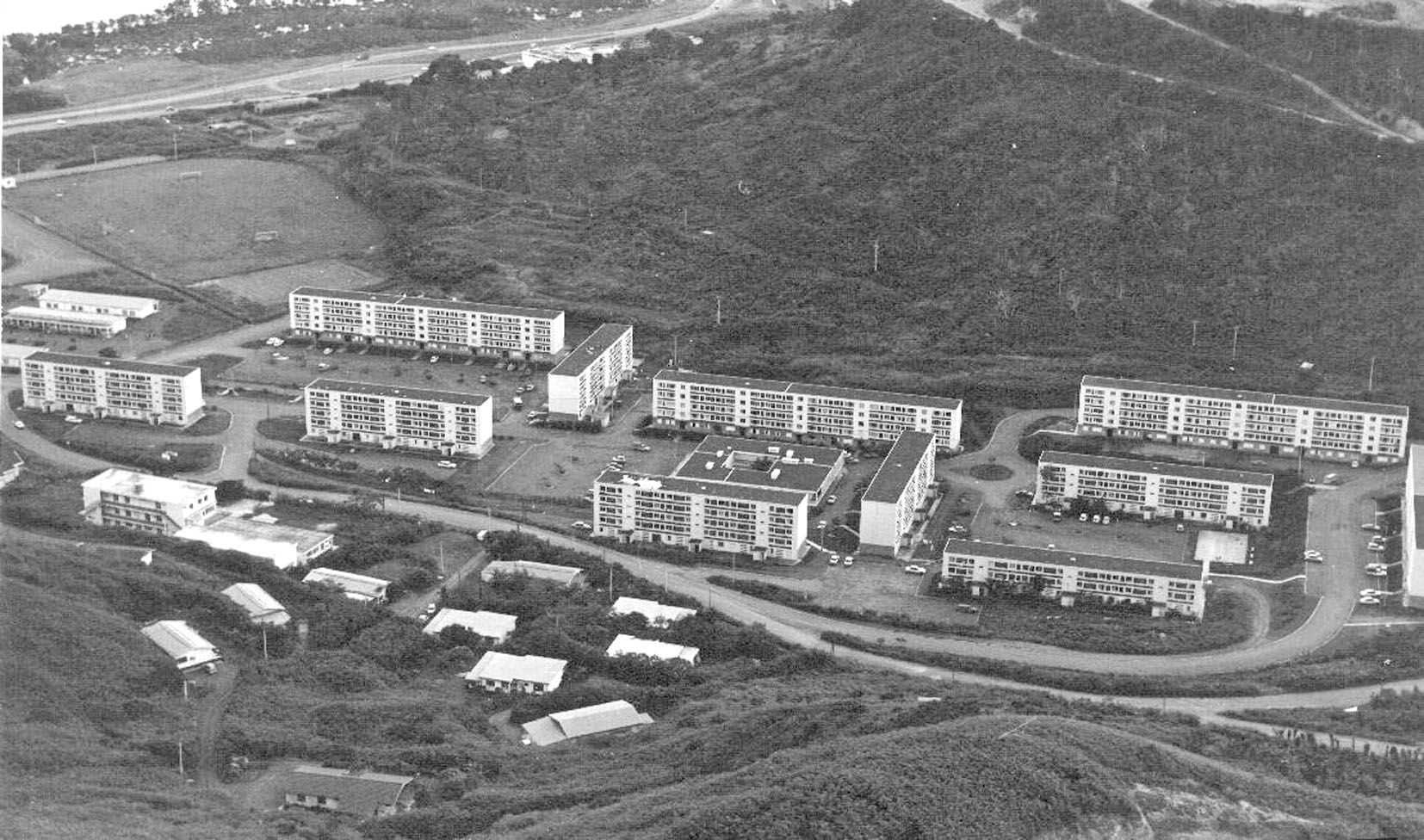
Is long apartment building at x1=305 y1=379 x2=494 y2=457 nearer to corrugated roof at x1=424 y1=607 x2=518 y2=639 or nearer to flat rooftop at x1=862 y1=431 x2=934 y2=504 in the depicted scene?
corrugated roof at x1=424 y1=607 x2=518 y2=639

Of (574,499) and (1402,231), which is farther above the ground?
(1402,231)

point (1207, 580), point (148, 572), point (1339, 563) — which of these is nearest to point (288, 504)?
point (148, 572)

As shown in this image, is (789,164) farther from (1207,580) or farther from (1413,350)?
(1207,580)

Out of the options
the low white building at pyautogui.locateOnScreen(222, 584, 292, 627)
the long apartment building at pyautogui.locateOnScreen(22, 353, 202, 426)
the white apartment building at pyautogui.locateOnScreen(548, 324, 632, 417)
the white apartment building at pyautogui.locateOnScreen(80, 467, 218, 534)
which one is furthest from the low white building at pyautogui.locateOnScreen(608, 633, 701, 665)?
the long apartment building at pyautogui.locateOnScreen(22, 353, 202, 426)

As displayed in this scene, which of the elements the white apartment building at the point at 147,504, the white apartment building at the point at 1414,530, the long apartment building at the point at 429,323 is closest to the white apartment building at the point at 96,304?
the long apartment building at the point at 429,323

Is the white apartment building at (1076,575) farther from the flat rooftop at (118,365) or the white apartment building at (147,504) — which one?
the flat rooftop at (118,365)

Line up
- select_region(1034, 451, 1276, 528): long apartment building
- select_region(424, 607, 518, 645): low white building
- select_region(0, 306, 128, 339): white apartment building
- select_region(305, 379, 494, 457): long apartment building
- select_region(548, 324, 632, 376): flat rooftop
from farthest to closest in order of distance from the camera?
select_region(0, 306, 128, 339): white apartment building → select_region(548, 324, 632, 376): flat rooftop → select_region(305, 379, 494, 457): long apartment building → select_region(1034, 451, 1276, 528): long apartment building → select_region(424, 607, 518, 645): low white building
